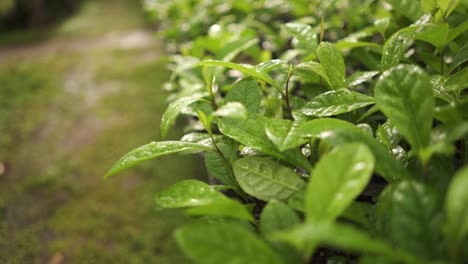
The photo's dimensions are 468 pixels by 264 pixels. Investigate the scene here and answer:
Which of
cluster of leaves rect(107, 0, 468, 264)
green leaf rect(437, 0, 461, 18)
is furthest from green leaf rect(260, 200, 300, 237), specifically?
green leaf rect(437, 0, 461, 18)

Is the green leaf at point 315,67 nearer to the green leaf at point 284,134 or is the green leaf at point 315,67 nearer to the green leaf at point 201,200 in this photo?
the green leaf at point 284,134

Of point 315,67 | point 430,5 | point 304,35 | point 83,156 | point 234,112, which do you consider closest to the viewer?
point 234,112

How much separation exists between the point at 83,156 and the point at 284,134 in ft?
6.65

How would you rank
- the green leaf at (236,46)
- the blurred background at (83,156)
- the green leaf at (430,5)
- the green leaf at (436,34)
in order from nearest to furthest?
the green leaf at (436,34) < the green leaf at (430,5) < the green leaf at (236,46) < the blurred background at (83,156)

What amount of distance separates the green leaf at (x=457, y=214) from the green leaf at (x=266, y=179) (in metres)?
0.31

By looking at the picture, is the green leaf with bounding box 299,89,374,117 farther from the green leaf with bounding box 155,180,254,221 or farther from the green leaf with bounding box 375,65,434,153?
the green leaf with bounding box 155,180,254,221

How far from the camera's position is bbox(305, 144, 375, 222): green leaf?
57 centimetres

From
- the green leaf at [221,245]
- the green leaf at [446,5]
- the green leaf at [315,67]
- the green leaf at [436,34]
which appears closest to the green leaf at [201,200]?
the green leaf at [221,245]

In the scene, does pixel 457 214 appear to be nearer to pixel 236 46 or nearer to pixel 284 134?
pixel 284 134

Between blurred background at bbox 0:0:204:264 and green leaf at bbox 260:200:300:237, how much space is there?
3.61ft

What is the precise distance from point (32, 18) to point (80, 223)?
588cm

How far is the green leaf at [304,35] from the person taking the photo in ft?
3.67

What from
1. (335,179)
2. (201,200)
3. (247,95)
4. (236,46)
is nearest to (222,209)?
(201,200)

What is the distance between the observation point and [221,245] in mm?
531
